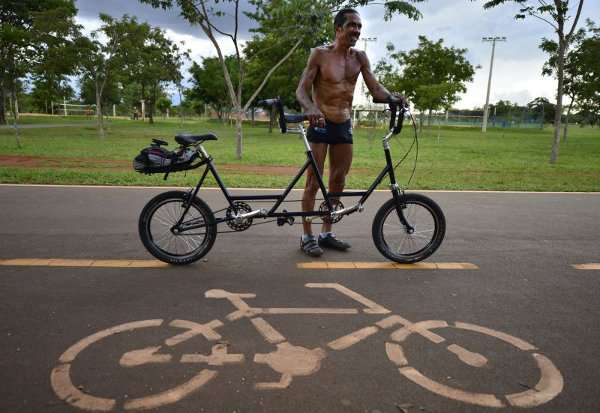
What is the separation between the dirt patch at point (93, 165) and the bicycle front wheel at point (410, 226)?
6.85 m

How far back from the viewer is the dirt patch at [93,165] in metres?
11.5

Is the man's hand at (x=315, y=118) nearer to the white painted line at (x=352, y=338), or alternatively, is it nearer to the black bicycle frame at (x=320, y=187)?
the black bicycle frame at (x=320, y=187)

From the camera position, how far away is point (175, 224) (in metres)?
4.27

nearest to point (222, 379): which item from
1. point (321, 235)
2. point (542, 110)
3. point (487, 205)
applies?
Answer: point (321, 235)

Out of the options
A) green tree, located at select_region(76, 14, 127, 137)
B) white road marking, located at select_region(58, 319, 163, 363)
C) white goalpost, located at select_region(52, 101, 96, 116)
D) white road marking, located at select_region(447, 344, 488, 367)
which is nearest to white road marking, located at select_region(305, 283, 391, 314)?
white road marking, located at select_region(447, 344, 488, 367)

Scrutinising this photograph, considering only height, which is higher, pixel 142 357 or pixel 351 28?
pixel 351 28

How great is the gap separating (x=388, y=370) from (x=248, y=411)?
2.67 ft

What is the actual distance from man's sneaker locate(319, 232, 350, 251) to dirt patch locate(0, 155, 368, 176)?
6.36 meters

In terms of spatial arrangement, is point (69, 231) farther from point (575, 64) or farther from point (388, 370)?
point (575, 64)

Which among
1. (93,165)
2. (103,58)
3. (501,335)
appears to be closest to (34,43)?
(103,58)

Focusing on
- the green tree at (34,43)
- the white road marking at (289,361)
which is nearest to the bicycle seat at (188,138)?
the white road marking at (289,361)

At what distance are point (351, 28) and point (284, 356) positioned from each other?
2.99 metres

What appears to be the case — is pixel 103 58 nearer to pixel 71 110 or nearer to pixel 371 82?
pixel 371 82

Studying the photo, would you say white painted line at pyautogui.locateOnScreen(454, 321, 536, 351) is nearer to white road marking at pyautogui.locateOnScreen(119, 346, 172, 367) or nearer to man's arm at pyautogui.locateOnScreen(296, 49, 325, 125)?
white road marking at pyautogui.locateOnScreen(119, 346, 172, 367)
